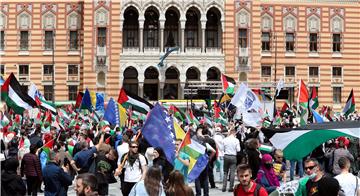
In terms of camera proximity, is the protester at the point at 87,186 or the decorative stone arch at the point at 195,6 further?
the decorative stone arch at the point at 195,6

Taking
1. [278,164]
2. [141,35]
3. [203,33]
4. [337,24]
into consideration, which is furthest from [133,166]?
[337,24]

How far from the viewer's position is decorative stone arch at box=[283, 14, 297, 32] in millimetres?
52594

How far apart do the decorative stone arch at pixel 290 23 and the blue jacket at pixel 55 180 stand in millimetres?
43419

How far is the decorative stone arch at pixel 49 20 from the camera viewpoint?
50875mm

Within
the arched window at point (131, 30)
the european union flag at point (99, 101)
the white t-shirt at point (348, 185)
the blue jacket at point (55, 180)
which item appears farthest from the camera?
the arched window at point (131, 30)

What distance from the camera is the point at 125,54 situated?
49.4 meters

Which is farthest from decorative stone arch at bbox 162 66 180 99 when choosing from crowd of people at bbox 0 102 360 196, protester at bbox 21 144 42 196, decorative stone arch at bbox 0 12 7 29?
protester at bbox 21 144 42 196

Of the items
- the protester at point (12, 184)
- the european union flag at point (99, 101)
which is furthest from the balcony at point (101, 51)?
the protester at point (12, 184)

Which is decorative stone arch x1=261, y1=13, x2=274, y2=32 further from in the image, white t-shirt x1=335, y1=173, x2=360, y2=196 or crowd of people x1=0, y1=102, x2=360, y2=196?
white t-shirt x1=335, y1=173, x2=360, y2=196

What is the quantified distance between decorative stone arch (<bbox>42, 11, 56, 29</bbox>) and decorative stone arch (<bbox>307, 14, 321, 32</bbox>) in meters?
20.3

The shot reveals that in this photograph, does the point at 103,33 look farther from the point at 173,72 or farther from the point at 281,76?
the point at 281,76

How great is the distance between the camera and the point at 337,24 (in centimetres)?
5331

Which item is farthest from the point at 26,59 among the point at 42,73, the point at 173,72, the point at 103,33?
the point at 173,72

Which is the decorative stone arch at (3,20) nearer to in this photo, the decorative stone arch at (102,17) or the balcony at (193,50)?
the decorative stone arch at (102,17)
